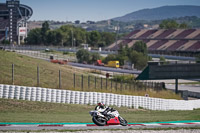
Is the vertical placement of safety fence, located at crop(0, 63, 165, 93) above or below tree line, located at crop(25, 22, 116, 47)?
below

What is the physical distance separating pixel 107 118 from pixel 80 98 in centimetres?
1144

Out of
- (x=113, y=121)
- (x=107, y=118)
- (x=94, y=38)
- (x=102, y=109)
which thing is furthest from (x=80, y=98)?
(x=94, y=38)

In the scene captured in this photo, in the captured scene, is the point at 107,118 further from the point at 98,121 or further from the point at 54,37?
the point at 54,37

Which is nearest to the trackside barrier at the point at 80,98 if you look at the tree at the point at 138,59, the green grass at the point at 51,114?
the green grass at the point at 51,114

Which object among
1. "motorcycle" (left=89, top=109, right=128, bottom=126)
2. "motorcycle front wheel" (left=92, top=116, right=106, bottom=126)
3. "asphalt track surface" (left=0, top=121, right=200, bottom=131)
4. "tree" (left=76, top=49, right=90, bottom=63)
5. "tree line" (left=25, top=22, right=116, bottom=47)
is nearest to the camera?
"asphalt track surface" (left=0, top=121, right=200, bottom=131)

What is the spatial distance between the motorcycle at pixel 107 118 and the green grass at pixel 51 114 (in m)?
2.16

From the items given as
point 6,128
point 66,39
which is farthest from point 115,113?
point 66,39

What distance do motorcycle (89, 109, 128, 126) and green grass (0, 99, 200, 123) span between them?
7.08 feet

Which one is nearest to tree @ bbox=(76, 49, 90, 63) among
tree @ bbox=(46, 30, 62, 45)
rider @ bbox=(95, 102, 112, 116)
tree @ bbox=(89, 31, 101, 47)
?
tree @ bbox=(46, 30, 62, 45)

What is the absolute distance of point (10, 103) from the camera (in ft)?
91.6

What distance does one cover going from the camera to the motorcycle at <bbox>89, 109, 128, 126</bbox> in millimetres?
20219

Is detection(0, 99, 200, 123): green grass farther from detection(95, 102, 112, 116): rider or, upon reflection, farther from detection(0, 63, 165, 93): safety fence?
detection(0, 63, 165, 93): safety fence

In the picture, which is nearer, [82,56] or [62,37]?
[82,56]

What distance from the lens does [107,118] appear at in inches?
812
